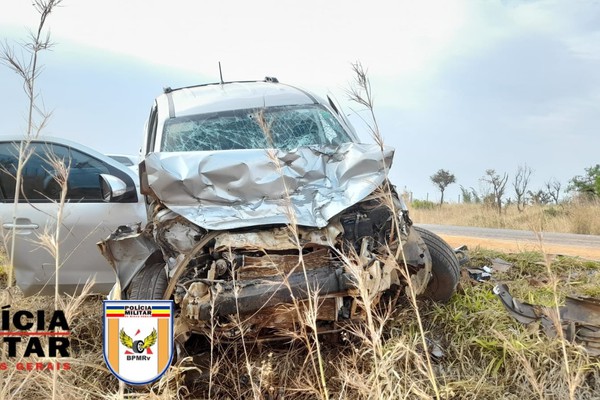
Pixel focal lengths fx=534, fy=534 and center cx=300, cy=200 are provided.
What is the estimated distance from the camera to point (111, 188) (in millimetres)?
4457

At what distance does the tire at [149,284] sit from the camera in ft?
11.7

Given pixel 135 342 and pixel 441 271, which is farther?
pixel 441 271

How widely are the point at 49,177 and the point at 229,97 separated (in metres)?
1.77

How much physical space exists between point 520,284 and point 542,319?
1.55 metres

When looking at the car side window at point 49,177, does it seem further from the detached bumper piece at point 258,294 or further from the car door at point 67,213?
the detached bumper piece at point 258,294

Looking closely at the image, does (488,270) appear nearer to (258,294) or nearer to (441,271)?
(441,271)

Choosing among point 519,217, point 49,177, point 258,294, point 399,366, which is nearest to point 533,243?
point 399,366

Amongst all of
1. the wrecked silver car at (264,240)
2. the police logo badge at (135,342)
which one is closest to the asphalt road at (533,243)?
the wrecked silver car at (264,240)

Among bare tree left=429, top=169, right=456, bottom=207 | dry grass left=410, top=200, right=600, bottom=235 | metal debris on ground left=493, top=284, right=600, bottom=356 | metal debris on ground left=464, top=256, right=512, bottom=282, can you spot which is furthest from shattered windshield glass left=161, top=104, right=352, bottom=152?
bare tree left=429, top=169, right=456, bottom=207

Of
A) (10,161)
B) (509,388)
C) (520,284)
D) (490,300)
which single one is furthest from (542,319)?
(10,161)

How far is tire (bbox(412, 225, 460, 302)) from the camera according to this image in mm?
4059

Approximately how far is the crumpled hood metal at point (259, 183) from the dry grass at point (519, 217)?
7.70m

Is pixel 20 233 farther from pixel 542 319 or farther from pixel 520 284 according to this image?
pixel 520 284

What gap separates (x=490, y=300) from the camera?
14.3 ft
